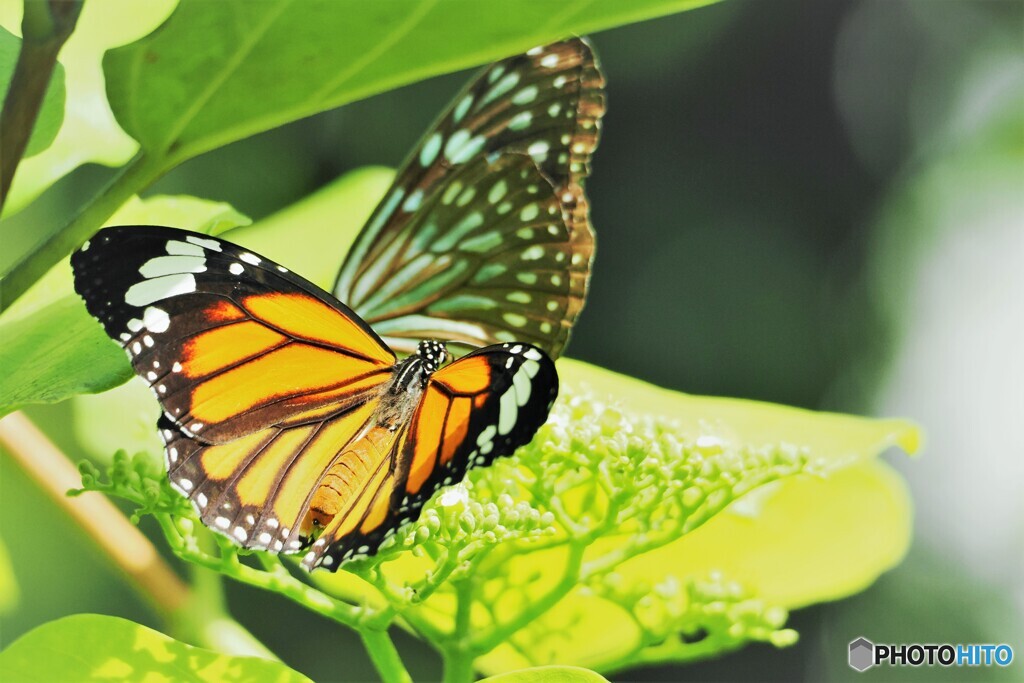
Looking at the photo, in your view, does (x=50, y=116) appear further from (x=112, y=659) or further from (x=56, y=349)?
(x=112, y=659)

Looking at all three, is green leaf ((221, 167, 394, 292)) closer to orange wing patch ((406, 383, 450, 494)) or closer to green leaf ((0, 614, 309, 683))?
orange wing patch ((406, 383, 450, 494))

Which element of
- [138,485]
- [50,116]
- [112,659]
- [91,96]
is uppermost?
[91,96]

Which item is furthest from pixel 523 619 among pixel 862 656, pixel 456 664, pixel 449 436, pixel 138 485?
pixel 862 656

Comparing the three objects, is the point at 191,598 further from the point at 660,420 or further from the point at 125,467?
the point at 660,420

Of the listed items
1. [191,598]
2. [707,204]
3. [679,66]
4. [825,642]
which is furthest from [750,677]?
[191,598]

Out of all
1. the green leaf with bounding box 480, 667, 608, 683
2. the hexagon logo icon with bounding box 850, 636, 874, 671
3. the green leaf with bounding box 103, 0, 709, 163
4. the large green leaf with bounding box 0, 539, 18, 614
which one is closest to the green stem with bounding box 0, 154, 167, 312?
the green leaf with bounding box 103, 0, 709, 163

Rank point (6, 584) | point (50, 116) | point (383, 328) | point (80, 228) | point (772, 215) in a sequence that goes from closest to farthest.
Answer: point (80, 228), point (50, 116), point (6, 584), point (383, 328), point (772, 215)

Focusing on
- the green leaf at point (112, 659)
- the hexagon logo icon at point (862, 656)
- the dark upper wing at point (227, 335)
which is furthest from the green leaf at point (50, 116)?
the hexagon logo icon at point (862, 656)

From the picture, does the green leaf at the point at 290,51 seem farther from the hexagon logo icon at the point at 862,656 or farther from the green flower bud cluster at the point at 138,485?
the hexagon logo icon at the point at 862,656
